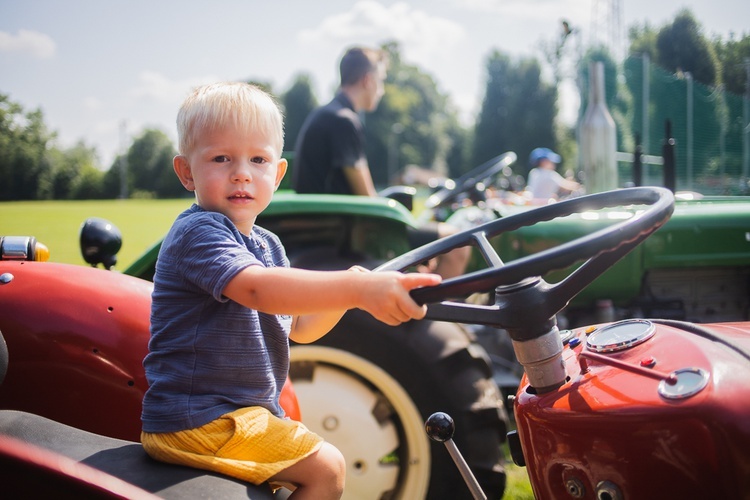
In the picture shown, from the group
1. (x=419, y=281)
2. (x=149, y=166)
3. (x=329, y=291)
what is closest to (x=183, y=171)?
(x=329, y=291)

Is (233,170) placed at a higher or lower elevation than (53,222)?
higher

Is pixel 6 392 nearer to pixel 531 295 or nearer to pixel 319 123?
pixel 531 295

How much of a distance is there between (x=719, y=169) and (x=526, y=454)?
5.54ft

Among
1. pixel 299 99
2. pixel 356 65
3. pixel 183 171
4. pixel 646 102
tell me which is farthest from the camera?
pixel 299 99

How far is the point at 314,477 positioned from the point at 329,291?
1.33 feet

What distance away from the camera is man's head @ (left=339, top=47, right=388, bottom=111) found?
12.8 ft

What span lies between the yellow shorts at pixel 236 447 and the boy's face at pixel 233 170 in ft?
1.22

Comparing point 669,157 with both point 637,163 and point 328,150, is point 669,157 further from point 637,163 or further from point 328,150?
point 328,150

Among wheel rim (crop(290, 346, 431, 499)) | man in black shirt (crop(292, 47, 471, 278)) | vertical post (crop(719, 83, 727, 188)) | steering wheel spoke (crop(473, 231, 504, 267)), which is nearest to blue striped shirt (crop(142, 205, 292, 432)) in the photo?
steering wheel spoke (crop(473, 231, 504, 267))

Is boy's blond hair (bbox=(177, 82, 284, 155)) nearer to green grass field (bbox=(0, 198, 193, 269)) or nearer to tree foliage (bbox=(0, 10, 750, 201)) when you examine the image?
tree foliage (bbox=(0, 10, 750, 201))

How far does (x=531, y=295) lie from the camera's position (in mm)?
1162

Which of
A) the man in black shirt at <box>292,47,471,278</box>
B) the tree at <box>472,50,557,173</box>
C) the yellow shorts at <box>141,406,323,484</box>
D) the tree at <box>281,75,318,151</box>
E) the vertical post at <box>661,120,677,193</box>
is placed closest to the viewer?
the yellow shorts at <box>141,406,323,484</box>

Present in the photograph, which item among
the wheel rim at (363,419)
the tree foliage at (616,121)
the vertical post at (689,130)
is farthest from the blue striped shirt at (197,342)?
the vertical post at (689,130)

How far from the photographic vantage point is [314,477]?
50.8 inches
